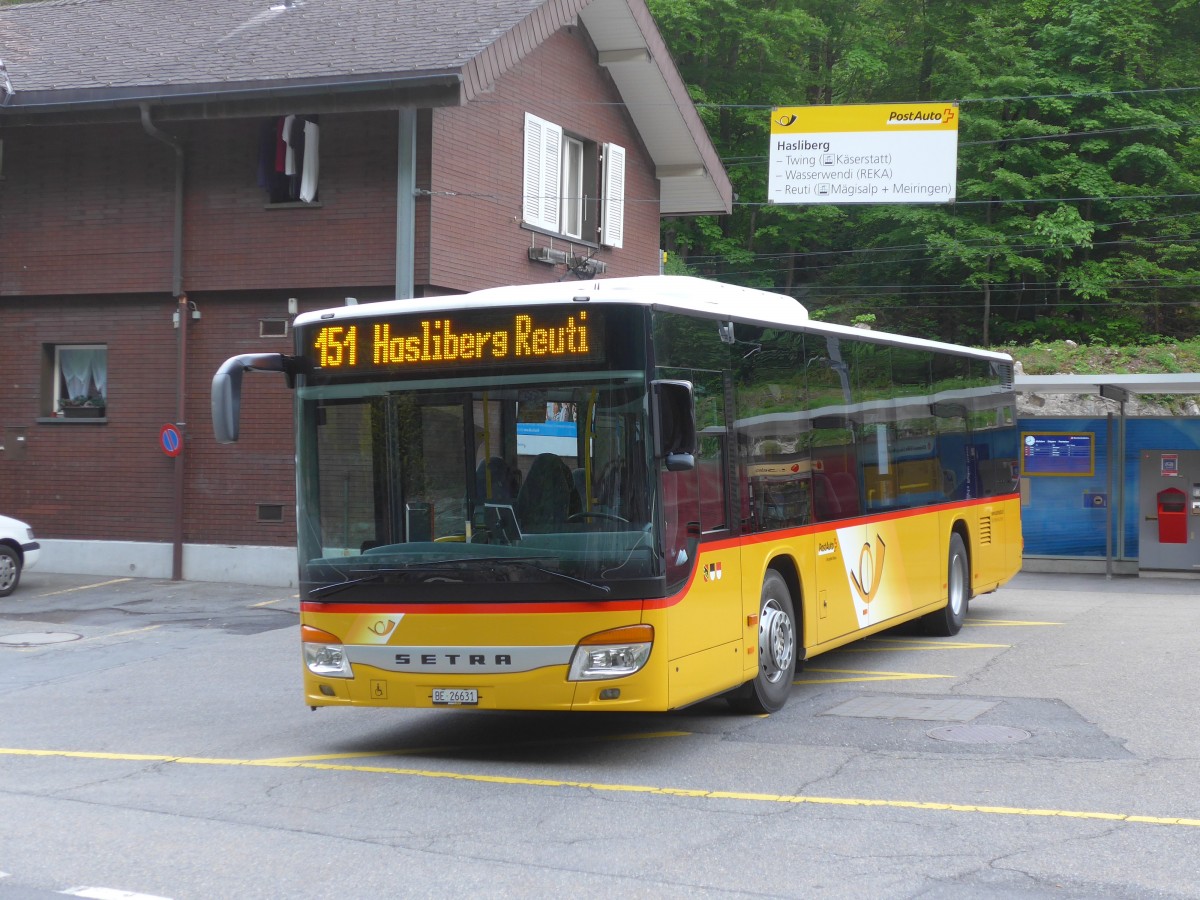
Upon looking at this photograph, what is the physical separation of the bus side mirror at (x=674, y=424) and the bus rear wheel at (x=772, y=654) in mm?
1924

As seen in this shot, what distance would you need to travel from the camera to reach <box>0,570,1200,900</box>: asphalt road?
616 cm

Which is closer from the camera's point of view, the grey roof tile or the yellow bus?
the yellow bus

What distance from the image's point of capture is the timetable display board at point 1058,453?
2155 centimetres

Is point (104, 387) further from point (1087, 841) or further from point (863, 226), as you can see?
point (863, 226)

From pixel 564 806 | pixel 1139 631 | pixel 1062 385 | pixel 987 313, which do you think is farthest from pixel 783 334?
pixel 987 313

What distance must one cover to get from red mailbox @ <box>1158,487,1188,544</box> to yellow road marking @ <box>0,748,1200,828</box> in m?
15.1

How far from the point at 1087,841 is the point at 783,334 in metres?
4.85

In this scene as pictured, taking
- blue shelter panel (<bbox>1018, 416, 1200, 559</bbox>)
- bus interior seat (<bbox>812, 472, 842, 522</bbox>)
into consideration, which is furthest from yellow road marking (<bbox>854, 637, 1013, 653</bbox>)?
blue shelter panel (<bbox>1018, 416, 1200, 559</bbox>)

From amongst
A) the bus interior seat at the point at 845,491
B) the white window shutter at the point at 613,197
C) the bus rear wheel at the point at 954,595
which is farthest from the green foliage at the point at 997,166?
the bus interior seat at the point at 845,491

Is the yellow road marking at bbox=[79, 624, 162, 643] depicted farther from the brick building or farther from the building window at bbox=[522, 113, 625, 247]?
the building window at bbox=[522, 113, 625, 247]

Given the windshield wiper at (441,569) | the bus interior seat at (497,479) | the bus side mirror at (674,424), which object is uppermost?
the bus side mirror at (674,424)

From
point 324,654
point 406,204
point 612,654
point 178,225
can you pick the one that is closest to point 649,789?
point 612,654

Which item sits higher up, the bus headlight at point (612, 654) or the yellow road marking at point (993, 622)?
the bus headlight at point (612, 654)

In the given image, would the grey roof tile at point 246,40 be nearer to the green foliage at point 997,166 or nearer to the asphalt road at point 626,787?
the asphalt road at point 626,787
